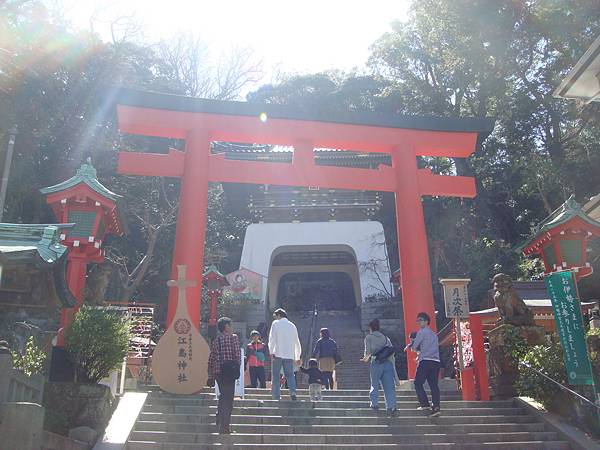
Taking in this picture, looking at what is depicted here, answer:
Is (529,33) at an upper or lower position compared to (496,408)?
upper

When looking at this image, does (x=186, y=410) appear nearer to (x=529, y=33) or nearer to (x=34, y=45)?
(x=34, y=45)

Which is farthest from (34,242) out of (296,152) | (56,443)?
(296,152)

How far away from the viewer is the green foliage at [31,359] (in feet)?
20.8

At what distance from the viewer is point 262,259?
76.3 feet

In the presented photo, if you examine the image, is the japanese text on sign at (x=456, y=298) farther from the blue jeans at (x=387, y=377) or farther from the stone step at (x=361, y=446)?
the stone step at (x=361, y=446)

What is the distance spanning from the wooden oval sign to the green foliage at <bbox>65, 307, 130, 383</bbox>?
138 centimetres

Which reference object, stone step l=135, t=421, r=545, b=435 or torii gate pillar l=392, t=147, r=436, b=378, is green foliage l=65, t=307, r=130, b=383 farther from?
torii gate pillar l=392, t=147, r=436, b=378

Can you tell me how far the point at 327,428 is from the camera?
7.04 metres

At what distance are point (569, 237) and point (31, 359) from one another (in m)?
10.3

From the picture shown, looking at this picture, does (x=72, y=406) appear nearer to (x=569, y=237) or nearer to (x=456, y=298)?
(x=456, y=298)

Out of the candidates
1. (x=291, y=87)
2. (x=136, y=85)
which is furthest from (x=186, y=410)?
(x=291, y=87)

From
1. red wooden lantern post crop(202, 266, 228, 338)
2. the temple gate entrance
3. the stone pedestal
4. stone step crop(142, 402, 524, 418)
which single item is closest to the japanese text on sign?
the stone pedestal

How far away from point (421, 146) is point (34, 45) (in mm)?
13188

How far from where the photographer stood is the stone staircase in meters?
6.54
